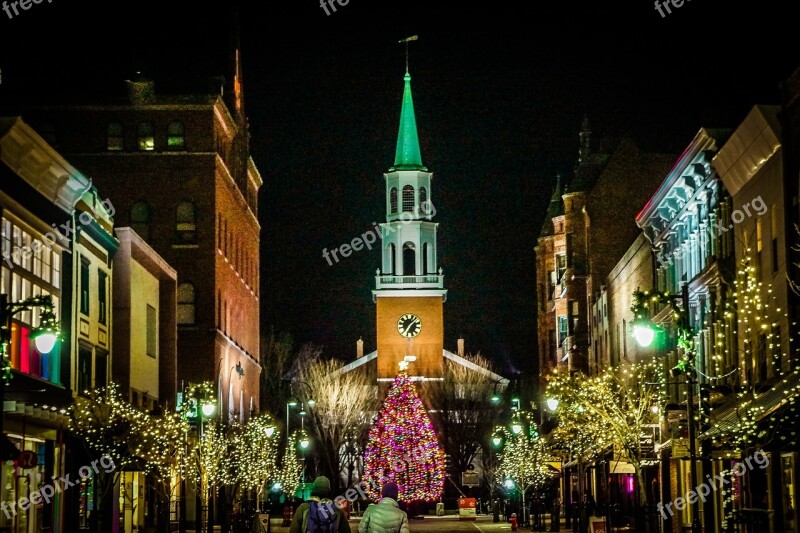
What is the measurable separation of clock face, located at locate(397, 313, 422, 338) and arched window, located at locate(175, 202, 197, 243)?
44013mm

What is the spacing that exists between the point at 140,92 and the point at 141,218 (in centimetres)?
679

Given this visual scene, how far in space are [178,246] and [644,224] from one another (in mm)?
31233

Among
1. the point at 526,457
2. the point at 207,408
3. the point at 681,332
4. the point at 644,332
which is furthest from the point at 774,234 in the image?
the point at 526,457

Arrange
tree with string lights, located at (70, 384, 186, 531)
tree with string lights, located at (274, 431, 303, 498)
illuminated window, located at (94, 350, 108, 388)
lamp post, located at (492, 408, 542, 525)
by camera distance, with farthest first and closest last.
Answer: tree with string lights, located at (274, 431, 303, 498) → lamp post, located at (492, 408, 542, 525) → illuminated window, located at (94, 350, 108, 388) → tree with string lights, located at (70, 384, 186, 531)

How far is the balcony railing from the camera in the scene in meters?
121

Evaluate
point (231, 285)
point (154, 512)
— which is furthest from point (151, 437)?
point (231, 285)

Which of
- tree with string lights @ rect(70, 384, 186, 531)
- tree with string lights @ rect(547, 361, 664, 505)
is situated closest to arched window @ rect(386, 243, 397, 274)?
tree with string lights @ rect(547, 361, 664, 505)

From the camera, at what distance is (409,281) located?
397ft

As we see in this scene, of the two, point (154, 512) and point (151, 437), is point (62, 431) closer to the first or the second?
point (151, 437)

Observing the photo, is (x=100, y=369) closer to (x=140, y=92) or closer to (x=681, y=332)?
(x=681, y=332)

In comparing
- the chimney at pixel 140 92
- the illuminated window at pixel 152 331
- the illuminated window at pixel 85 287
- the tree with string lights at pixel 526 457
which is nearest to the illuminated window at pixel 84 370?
the illuminated window at pixel 85 287

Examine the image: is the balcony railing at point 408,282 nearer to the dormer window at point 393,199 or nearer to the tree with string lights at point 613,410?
the dormer window at point 393,199

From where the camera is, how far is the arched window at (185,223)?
7912 cm

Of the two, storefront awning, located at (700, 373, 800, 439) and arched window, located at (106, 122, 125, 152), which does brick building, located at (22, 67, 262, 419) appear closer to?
arched window, located at (106, 122, 125, 152)
